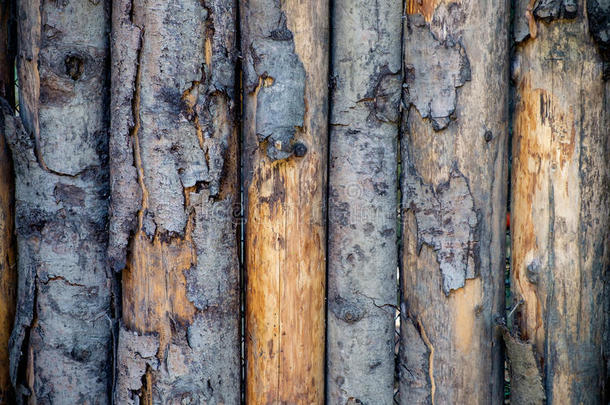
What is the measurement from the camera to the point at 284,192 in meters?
1.89

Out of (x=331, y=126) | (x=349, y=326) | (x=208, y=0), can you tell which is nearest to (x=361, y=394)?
(x=349, y=326)

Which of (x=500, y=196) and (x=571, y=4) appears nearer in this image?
(x=571, y=4)

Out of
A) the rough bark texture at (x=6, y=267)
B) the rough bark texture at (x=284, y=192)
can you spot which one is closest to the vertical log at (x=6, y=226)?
the rough bark texture at (x=6, y=267)

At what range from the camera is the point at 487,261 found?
6.37 feet

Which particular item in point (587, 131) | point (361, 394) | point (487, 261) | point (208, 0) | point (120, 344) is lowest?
point (361, 394)

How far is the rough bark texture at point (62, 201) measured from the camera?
74.4 inches

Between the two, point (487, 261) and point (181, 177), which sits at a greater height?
point (181, 177)

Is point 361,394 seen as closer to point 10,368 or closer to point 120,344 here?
point 120,344

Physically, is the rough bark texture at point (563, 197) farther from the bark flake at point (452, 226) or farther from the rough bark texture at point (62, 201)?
the rough bark texture at point (62, 201)

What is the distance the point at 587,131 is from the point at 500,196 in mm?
384

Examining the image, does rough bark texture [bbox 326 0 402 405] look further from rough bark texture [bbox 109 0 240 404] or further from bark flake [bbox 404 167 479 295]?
rough bark texture [bbox 109 0 240 404]

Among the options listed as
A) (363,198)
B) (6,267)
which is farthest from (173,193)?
(6,267)

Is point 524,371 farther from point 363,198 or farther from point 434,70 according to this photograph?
point 434,70

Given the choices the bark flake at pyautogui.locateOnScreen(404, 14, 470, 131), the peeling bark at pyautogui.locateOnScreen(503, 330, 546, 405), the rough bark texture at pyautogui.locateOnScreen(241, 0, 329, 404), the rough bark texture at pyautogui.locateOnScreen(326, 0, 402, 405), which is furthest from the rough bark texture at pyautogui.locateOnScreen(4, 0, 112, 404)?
the peeling bark at pyautogui.locateOnScreen(503, 330, 546, 405)
